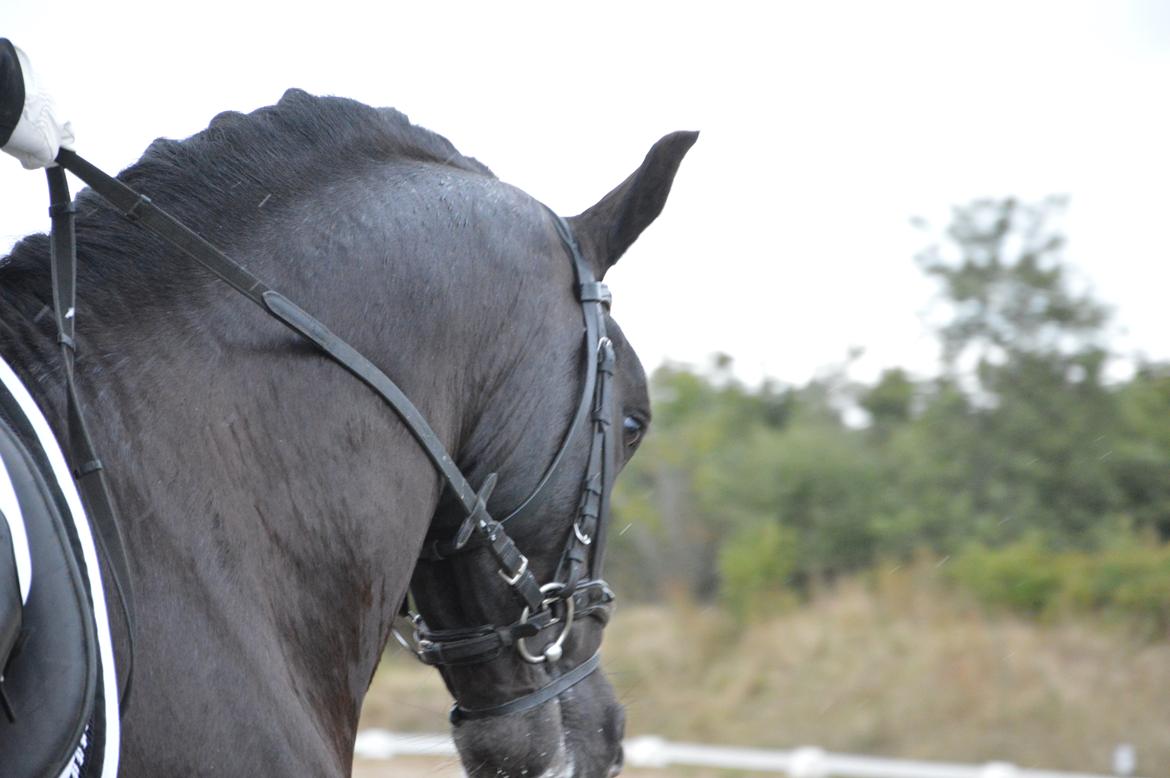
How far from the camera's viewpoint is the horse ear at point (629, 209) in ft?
9.27

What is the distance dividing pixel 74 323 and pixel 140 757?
0.75m

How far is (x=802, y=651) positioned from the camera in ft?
55.2

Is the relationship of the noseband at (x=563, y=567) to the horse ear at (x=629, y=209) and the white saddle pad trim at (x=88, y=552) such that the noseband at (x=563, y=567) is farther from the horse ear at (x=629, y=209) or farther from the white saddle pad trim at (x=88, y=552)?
the white saddle pad trim at (x=88, y=552)

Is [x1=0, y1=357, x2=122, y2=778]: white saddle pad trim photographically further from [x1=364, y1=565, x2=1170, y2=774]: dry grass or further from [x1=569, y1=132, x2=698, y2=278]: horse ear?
[x1=364, y1=565, x2=1170, y2=774]: dry grass

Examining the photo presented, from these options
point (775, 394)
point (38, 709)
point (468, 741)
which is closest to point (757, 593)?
point (775, 394)

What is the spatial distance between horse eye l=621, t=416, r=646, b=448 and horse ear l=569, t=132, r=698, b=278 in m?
0.38

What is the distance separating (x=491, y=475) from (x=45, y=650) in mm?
1055

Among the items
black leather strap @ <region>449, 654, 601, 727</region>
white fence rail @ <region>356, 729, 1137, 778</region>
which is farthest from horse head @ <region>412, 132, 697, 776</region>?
white fence rail @ <region>356, 729, 1137, 778</region>

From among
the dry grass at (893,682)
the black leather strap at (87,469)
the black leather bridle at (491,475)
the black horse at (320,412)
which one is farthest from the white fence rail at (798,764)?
the black leather strap at (87,469)

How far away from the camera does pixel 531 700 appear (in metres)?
2.76

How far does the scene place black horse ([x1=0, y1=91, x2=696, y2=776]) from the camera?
1.97 m

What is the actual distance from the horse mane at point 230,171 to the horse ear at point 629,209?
1.50 ft

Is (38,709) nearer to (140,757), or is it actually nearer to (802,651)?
(140,757)

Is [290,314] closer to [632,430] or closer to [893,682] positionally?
[632,430]
